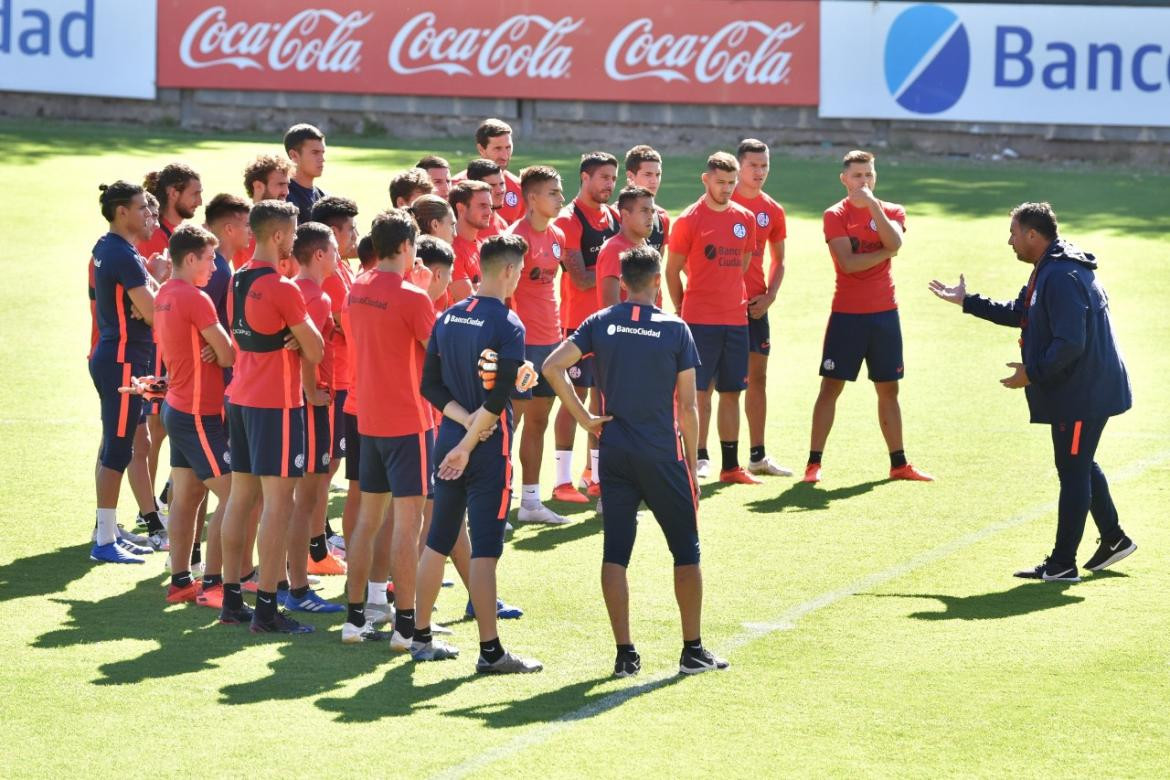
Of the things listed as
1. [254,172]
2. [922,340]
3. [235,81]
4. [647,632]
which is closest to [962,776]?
[647,632]

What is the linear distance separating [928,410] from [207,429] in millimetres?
7540

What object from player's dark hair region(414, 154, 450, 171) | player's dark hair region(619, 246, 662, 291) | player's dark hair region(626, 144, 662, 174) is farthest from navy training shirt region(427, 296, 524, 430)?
player's dark hair region(626, 144, 662, 174)

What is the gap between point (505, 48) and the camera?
86.1ft

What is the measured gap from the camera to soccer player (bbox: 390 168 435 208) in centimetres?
1006

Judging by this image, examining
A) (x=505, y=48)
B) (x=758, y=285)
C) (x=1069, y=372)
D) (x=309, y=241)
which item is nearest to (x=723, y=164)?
(x=758, y=285)

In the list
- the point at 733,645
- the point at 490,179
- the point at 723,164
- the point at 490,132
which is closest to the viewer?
the point at 733,645

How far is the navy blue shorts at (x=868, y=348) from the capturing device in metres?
12.1

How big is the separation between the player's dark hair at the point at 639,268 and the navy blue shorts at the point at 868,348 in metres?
4.68

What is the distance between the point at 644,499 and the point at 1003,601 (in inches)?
99.2

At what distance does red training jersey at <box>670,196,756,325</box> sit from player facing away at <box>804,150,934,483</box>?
71 cm

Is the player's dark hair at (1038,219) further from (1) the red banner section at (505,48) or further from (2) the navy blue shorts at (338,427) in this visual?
(1) the red banner section at (505,48)

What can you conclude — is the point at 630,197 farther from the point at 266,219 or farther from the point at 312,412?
the point at 266,219

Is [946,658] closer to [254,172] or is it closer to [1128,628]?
[1128,628]

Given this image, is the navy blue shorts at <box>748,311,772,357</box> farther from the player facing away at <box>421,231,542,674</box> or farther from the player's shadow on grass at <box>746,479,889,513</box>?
the player facing away at <box>421,231,542,674</box>
